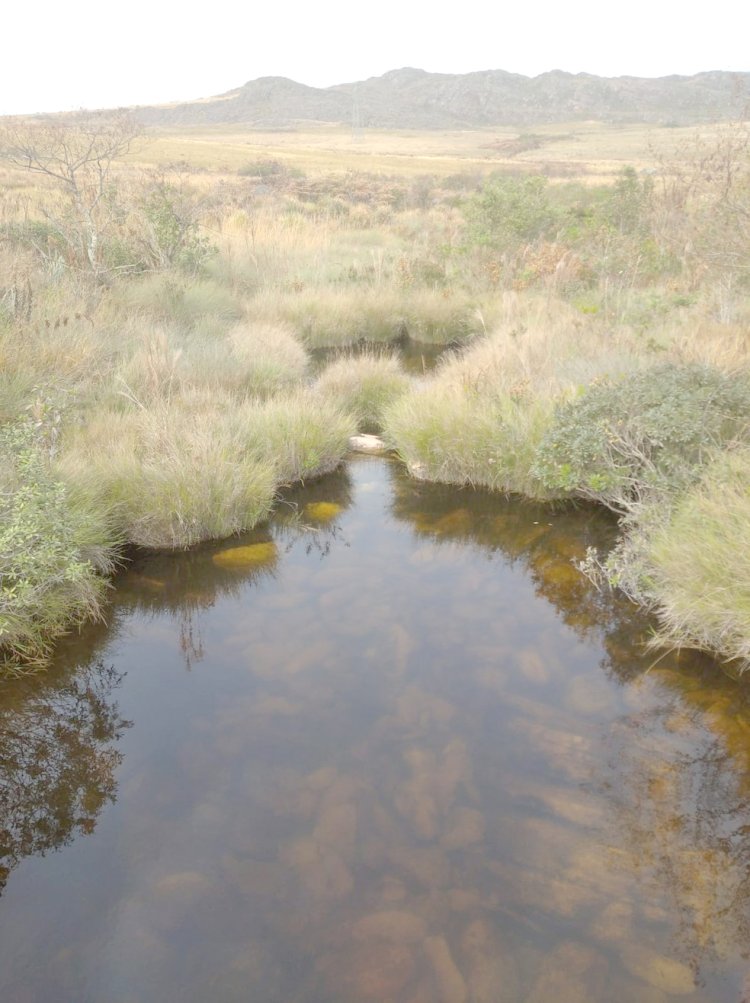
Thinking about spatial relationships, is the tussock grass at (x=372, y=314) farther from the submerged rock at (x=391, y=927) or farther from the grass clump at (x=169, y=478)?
the submerged rock at (x=391, y=927)

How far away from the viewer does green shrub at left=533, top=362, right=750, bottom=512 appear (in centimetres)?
490

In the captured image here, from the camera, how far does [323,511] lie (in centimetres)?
598

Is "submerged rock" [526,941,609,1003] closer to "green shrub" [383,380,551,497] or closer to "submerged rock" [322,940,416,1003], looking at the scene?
"submerged rock" [322,940,416,1003]

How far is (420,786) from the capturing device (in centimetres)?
319

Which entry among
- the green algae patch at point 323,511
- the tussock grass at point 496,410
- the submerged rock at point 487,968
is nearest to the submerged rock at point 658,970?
the submerged rock at point 487,968

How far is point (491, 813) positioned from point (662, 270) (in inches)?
368

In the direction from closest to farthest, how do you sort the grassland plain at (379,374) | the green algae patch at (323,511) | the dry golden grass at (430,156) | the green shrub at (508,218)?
the grassland plain at (379,374) → the green algae patch at (323,511) → the green shrub at (508,218) → the dry golden grass at (430,156)

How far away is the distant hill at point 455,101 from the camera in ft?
405

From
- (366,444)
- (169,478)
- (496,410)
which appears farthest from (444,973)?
(366,444)

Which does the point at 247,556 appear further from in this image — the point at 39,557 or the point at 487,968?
the point at 487,968

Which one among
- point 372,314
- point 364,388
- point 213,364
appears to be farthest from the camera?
point 372,314

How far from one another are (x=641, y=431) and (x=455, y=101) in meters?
166

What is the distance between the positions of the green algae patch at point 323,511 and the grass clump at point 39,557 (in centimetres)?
174

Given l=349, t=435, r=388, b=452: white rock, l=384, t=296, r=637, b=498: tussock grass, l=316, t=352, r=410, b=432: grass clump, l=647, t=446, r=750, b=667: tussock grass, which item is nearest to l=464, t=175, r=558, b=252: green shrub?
l=316, t=352, r=410, b=432: grass clump
